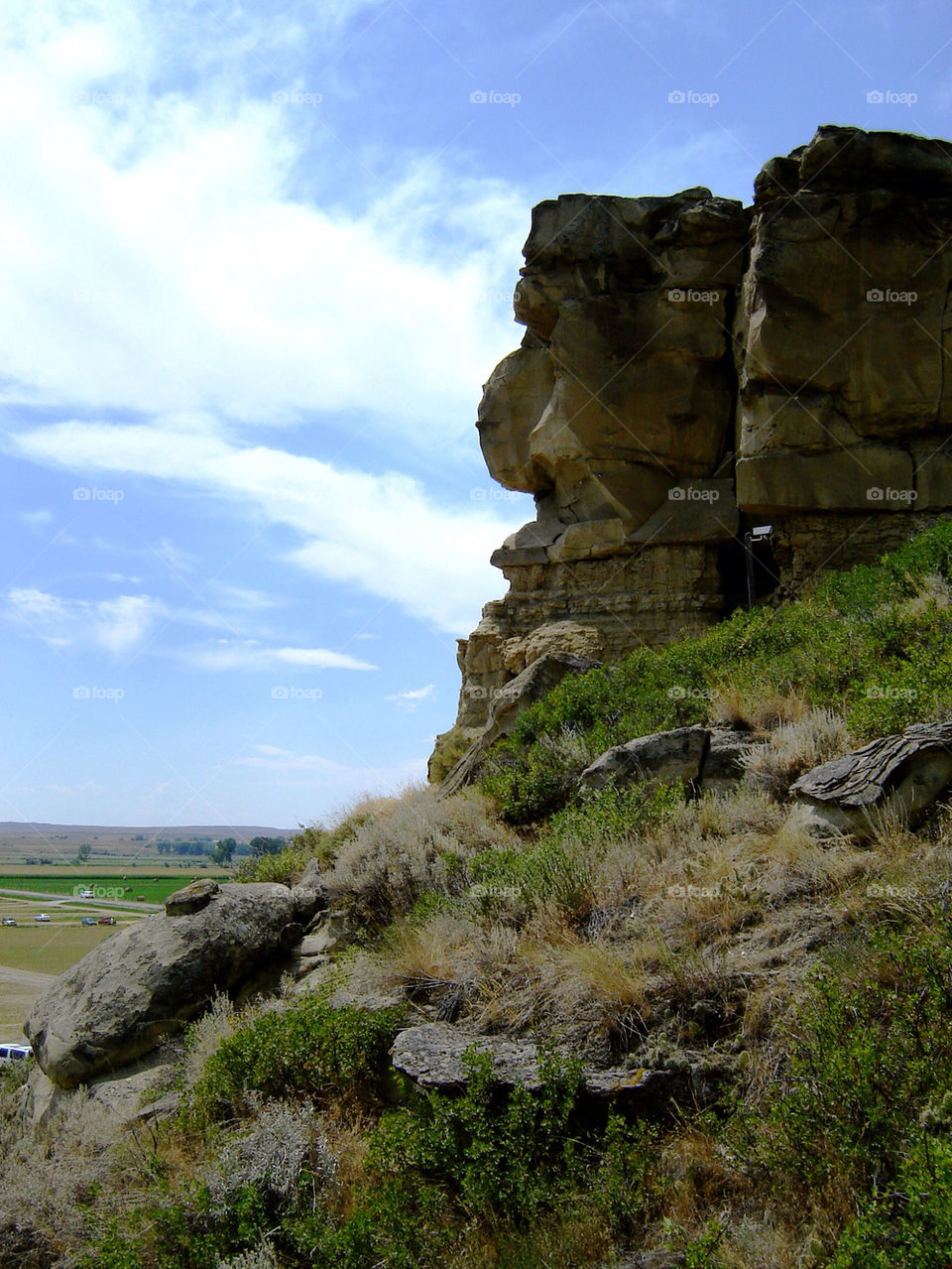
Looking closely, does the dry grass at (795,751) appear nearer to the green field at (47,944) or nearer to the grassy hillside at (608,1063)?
the grassy hillside at (608,1063)

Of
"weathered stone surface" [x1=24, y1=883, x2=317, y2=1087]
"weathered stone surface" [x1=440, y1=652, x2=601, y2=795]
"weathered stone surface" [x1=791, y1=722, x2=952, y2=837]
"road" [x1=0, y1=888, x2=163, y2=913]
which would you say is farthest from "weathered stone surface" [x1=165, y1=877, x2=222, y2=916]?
"road" [x1=0, y1=888, x2=163, y2=913]

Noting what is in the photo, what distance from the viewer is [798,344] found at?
602 inches

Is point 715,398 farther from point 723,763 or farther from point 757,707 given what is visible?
point 723,763

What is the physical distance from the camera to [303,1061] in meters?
5.29

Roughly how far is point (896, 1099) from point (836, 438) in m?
14.3

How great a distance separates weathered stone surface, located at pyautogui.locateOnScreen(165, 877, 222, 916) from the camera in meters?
7.99

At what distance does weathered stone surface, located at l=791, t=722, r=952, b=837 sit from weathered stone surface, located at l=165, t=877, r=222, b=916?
5.47m

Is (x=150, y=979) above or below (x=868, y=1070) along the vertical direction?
below

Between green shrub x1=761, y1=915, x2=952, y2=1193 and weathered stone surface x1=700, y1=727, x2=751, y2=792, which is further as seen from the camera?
weathered stone surface x1=700, y1=727, x2=751, y2=792

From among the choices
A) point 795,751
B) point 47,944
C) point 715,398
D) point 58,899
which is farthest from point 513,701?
point 58,899

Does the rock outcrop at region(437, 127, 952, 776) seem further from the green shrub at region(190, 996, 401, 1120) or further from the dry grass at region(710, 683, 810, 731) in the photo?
the green shrub at region(190, 996, 401, 1120)

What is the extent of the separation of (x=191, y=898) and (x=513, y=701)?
471 centimetres

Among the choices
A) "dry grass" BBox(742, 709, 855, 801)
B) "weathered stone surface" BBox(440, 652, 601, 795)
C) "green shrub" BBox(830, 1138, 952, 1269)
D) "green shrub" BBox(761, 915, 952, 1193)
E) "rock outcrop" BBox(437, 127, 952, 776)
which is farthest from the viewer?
"rock outcrop" BBox(437, 127, 952, 776)

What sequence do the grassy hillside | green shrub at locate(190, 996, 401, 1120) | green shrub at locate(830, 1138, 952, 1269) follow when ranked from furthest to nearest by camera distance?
green shrub at locate(190, 996, 401, 1120), the grassy hillside, green shrub at locate(830, 1138, 952, 1269)
